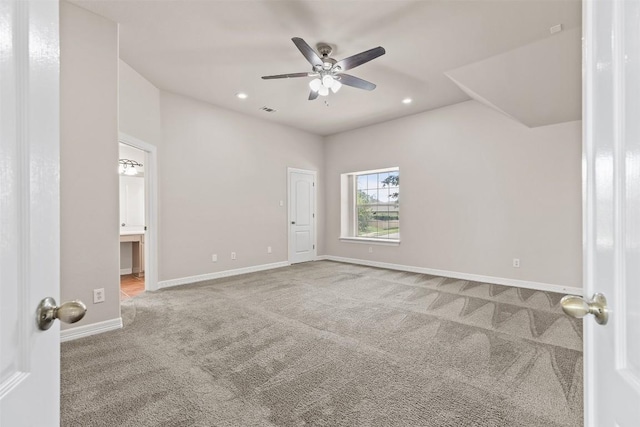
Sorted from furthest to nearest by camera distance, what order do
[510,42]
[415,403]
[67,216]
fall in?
[510,42] → [67,216] → [415,403]

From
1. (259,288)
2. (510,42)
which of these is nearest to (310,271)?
(259,288)

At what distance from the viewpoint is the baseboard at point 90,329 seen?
102 inches

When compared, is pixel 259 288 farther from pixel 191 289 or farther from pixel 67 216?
pixel 67 216

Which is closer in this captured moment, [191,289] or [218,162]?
[191,289]

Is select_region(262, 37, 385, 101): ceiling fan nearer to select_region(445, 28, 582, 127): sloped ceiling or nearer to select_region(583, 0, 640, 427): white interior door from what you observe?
select_region(445, 28, 582, 127): sloped ceiling

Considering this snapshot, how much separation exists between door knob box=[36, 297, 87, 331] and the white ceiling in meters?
2.79

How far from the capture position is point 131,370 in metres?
2.12

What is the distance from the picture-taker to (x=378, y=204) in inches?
252

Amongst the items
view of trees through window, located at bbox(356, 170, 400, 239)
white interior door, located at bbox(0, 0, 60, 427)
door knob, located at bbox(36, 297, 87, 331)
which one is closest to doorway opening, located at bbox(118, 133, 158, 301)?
white interior door, located at bbox(0, 0, 60, 427)

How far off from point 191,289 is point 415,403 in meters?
3.49

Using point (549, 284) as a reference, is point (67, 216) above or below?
above

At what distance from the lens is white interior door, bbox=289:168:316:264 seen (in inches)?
249

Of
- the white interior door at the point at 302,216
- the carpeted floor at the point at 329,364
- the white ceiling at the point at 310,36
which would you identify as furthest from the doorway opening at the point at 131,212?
the white interior door at the point at 302,216

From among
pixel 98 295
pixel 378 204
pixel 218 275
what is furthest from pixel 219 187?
pixel 378 204
